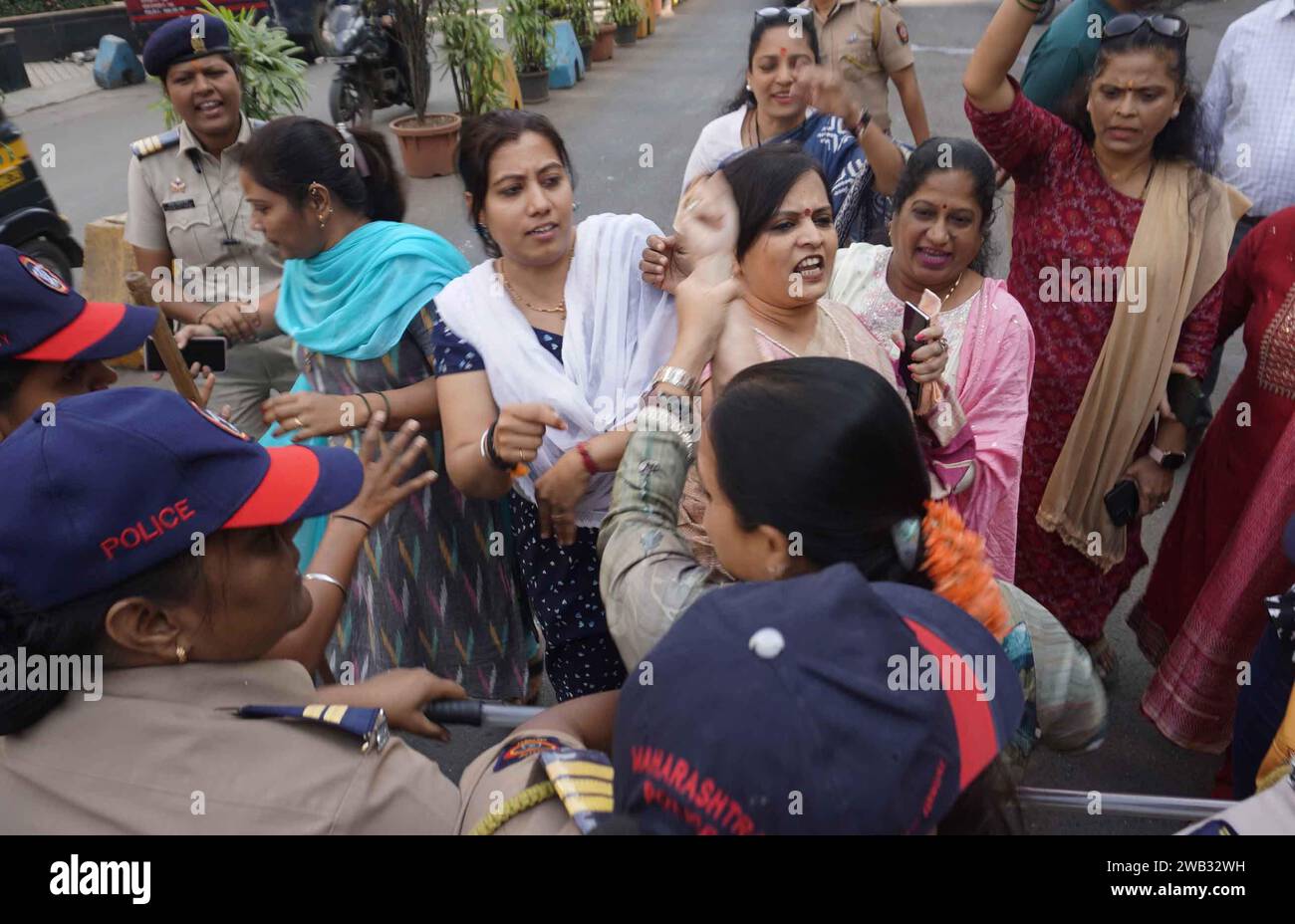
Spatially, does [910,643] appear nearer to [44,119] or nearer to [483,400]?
[483,400]

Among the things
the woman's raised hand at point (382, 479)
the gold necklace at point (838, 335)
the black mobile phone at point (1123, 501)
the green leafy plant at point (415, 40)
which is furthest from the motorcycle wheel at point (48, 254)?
the black mobile phone at point (1123, 501)

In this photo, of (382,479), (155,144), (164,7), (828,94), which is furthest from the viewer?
(164,7)

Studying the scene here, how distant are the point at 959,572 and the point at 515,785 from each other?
61 centimetres

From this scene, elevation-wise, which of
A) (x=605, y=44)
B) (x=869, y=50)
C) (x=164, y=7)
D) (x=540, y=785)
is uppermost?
(x=869, y=50)

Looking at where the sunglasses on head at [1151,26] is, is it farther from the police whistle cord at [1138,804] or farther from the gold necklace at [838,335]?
the police whistle cord at [1138,804]

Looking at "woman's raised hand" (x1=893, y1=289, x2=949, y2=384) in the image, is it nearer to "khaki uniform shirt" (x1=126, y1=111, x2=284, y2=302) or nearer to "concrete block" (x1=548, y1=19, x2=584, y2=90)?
"khaki uniform shirt" (x1=126, y1=111, x2=284, y2=302)

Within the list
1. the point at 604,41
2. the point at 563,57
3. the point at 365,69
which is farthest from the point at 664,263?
the point at 604,41

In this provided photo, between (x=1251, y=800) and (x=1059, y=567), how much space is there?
5.75 feet

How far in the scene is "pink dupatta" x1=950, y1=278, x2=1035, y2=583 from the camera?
220 centimetres

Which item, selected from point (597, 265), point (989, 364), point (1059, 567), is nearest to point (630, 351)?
point (597, 265)

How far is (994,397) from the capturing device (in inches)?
87.5

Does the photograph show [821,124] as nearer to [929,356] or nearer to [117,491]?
[929,356]

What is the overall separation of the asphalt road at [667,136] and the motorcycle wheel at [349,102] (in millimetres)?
944

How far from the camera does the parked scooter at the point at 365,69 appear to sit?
29.1ft
